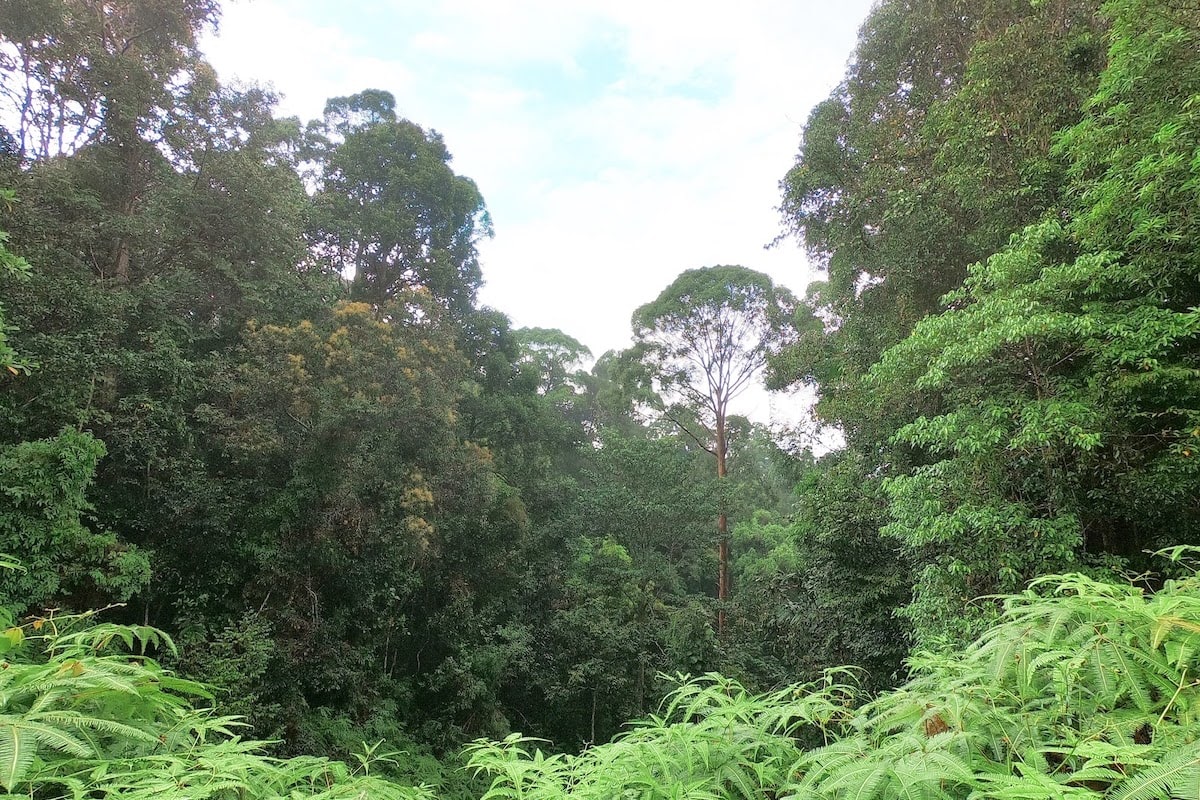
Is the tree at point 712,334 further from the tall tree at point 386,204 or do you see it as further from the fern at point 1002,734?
the fern at point 1002,734

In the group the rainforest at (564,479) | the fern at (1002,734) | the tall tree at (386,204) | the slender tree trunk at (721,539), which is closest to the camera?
the fern at (1002,734)

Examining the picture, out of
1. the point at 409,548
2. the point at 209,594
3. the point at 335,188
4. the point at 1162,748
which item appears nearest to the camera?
the point at 1162,748

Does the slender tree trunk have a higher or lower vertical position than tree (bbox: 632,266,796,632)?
lower

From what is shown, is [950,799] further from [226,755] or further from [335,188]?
[335,188]

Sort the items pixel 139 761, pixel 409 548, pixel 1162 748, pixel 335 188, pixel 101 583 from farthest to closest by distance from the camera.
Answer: pixel 335 188
pixel 409 548
pixel 101 583
pixel 139 761
pixel 1162 748

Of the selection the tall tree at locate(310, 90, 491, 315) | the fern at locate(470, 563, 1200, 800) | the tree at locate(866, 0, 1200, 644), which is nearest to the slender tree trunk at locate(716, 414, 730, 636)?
the tall tree at locate(310, 90, 491, 315)

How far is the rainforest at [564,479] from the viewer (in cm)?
125

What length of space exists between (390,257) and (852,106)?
8837 mm

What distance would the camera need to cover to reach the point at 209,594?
7457mm

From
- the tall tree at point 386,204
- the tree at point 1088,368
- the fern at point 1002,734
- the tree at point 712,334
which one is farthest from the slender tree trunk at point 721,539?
the fern at point 1002,734

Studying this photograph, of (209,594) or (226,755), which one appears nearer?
(226,755)

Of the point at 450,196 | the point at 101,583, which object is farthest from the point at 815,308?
the point at 101,583

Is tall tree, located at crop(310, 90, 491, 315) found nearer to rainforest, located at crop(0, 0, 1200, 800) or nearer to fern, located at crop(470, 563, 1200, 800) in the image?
rainforest, located at crop(0, 0, 1200, 800)

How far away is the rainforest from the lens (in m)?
1.25
